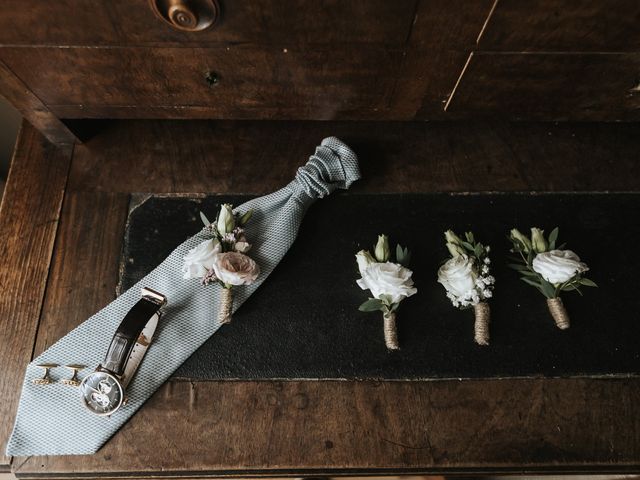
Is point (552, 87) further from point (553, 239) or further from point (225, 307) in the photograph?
point (225, 307)

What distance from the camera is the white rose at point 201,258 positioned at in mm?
901

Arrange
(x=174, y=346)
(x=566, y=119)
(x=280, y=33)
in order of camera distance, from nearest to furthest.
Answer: (x=280, y=33), (x=174, y=346), (x=566, y=119)

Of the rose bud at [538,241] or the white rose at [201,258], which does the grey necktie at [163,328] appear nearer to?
the white rose at [201,258]

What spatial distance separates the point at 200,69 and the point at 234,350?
0.56m

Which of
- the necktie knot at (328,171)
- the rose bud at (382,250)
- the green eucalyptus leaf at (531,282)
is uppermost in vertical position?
the necktie knot at (328,171)

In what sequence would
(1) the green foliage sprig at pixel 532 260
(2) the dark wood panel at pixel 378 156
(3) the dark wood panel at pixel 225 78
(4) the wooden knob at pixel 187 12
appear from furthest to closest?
(2) the dark wood panel at pixel 378 156 → (1) the green foliage sprig at pixel 532 260 → (3) the dark wood panel at pixel 225 78 → (4) the wooden knob at pixel 187 12

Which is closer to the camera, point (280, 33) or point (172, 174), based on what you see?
point (280, 33)

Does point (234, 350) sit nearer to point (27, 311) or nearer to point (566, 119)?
point (27, 311)

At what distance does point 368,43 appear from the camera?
0.82 meters

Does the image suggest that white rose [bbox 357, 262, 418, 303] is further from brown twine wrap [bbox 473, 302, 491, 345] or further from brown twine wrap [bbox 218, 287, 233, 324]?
brown twine wrap [bbox 218, 287, 233, 324]

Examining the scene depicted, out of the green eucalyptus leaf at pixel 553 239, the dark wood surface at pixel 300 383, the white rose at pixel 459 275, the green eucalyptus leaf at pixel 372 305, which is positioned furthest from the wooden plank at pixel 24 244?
the green eucalyptus leaf at pixel 553 239

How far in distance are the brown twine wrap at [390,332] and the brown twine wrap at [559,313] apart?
1.10 ft

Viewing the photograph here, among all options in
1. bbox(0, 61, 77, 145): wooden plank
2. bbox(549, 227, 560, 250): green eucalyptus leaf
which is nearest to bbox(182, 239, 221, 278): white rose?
bbox(0, 61, 77, 145): wooden plank

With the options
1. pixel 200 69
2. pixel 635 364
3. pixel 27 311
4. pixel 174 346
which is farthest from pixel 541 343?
pixel 27 311
